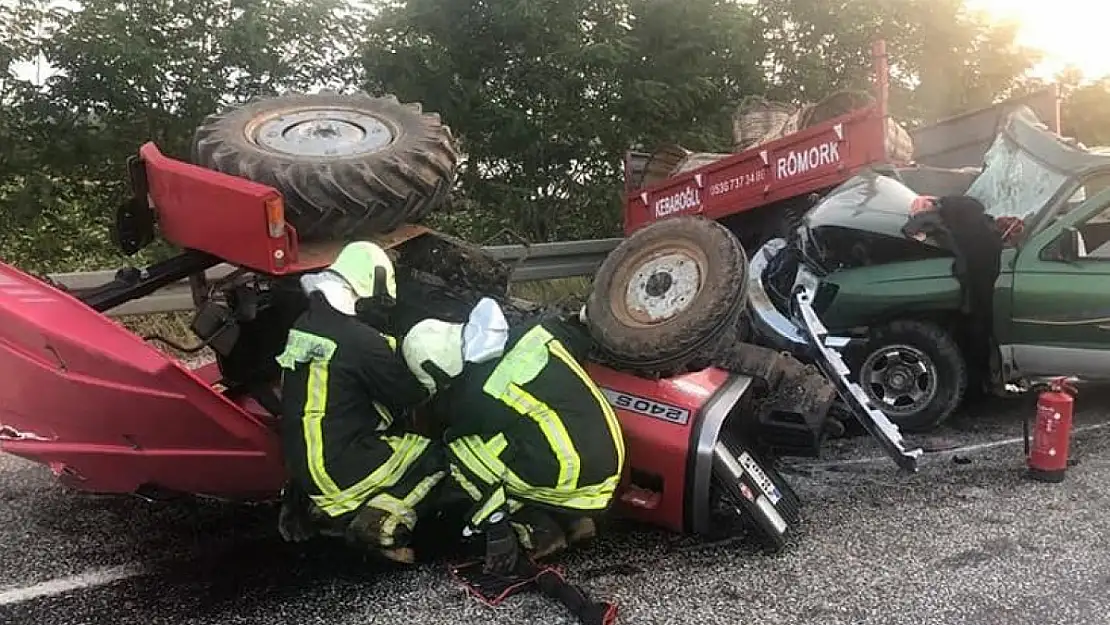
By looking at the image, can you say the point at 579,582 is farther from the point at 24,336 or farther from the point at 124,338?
the point at 24,336

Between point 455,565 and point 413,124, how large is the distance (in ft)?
6.87

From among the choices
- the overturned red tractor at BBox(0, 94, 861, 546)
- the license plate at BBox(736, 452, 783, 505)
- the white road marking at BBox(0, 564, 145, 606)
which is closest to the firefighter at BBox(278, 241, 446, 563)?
the overturned red tractor at BBox(0, 94, 861, 546)

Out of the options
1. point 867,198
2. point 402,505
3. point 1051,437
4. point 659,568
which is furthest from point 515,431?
point 867,198

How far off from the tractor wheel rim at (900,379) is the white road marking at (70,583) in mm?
3966

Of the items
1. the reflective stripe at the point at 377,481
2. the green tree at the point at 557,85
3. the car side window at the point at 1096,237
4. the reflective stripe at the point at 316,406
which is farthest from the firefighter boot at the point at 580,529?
the green tree at the point at 557,85

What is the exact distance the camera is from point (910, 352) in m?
5.74

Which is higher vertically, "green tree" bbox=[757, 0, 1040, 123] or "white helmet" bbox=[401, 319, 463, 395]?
"green tree" bbox=[757, 0, 1040, 123]

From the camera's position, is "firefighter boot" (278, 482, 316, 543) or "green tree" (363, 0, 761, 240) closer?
"firefighter boot" (278, 482, 316, 543)

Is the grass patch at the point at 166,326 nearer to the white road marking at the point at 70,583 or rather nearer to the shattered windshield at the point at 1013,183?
the white road marking at the point at 70,583

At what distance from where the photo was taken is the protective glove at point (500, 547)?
3.46 m

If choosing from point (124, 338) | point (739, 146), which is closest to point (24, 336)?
point (124, 338)

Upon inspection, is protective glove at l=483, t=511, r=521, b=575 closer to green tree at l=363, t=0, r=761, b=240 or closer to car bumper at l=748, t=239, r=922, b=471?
car bumper at l=748, t=239, r=922, b=471

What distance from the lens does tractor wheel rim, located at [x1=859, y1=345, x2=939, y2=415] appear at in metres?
5.66

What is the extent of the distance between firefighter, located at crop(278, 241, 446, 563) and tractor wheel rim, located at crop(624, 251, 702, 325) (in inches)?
48.7
